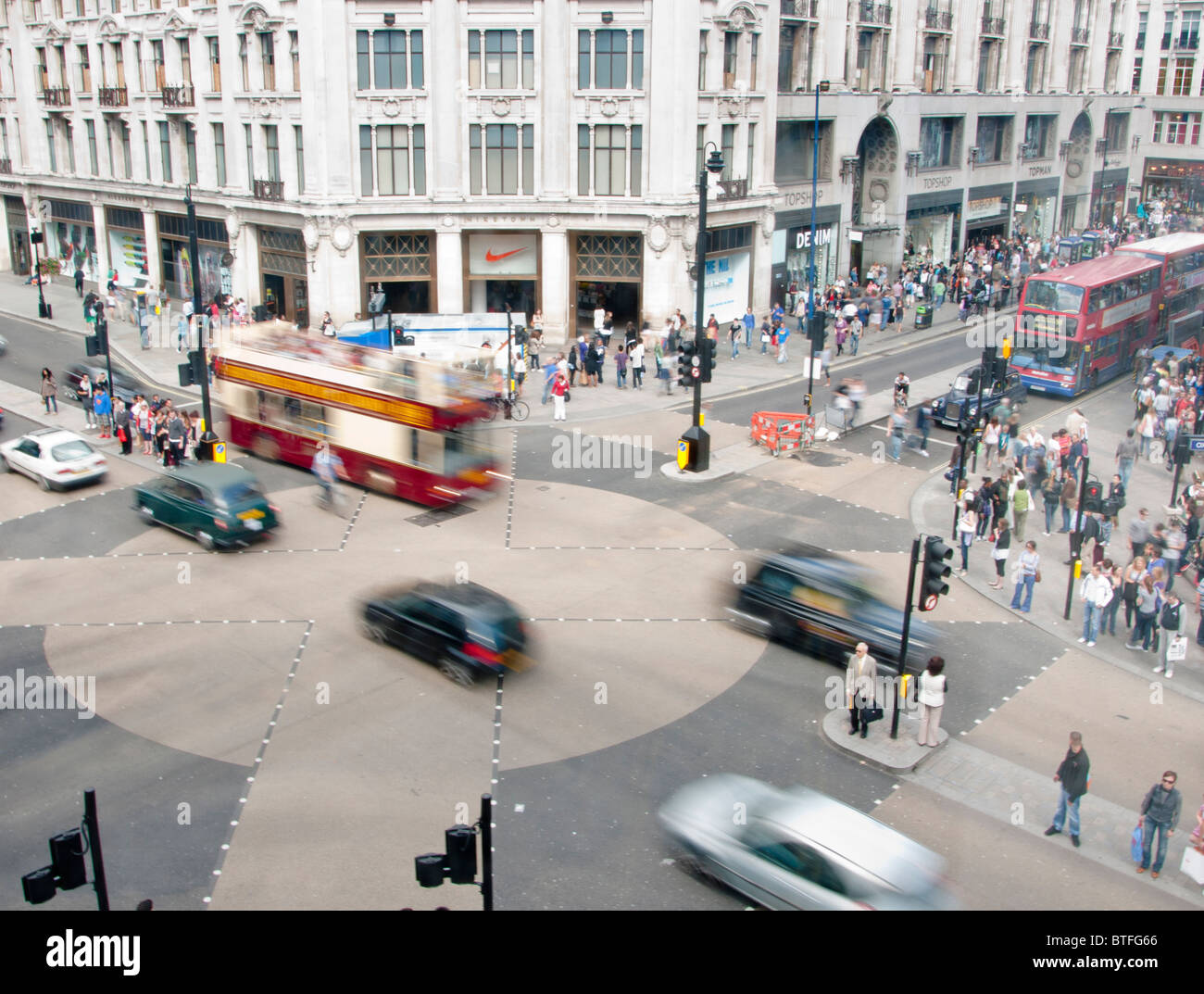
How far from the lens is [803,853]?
12.9 m

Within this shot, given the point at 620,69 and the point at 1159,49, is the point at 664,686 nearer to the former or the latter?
the point at 620,69

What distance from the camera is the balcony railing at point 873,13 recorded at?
5678cm

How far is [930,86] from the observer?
210 feet

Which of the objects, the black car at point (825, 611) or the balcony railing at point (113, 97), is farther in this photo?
the balcony railing at point (113, 97)

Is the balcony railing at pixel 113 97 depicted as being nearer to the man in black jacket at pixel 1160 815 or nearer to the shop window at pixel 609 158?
the shop window at pixel 609 158

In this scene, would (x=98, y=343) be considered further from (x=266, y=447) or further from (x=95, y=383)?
(x=266, y=447)

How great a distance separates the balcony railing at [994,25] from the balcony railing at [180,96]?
1722 inches

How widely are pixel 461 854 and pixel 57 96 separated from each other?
60.3 m

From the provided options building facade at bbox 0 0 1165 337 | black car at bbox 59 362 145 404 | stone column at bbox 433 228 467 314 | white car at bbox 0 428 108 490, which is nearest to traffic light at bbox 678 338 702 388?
white car at bbox 0 428 108 490

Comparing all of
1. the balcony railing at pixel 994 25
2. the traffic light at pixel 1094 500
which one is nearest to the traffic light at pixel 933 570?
the traffic light at pixel 1094 500

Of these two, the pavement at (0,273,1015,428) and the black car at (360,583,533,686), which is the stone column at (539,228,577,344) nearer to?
the pavement at (0,273,1015,428)

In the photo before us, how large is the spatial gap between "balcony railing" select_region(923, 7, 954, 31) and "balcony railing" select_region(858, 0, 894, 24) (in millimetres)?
4167

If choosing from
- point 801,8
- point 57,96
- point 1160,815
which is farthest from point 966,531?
point 57,96

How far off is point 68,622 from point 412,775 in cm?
870
